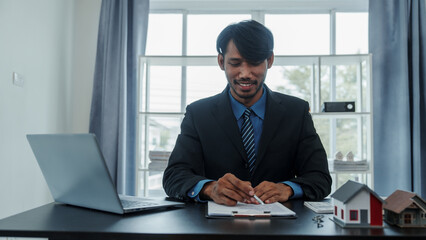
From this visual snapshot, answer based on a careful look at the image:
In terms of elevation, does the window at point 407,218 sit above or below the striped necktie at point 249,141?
below

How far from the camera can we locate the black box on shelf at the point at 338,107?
2.98 m

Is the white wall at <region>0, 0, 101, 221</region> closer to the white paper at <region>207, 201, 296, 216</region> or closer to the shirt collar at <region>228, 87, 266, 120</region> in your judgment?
the shirt collar at <region>228, 87, 266, 120</region>

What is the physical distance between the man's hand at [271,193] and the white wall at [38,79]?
5.77 ft

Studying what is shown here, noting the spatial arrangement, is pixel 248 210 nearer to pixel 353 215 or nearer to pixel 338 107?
pixel 353 215

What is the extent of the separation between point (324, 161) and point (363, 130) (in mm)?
2047

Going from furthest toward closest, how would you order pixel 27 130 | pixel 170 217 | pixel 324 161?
pixel 27 130 → pixel 324 161 → pixel 170 217

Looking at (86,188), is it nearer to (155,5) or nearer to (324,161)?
(324,161)

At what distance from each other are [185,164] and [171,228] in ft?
2.30

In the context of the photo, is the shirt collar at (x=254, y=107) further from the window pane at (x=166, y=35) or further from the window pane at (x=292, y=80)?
the window pane at (x=166, y=35)

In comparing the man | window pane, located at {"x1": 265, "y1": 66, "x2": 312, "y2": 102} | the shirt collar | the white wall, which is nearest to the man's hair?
the man

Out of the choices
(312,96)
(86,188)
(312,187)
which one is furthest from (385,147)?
(86,188)

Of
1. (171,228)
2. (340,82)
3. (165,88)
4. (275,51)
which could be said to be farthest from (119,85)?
(171,228)

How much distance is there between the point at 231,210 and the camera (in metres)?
1.01

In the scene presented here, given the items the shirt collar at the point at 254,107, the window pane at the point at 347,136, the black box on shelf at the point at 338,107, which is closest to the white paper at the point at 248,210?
the shirt collar at the point at 254,107
